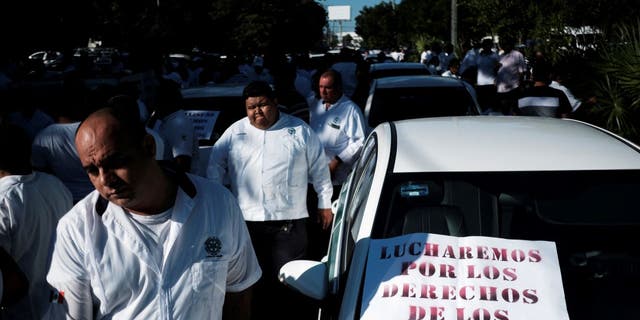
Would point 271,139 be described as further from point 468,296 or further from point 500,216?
point 468,296

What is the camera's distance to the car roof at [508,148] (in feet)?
11.6

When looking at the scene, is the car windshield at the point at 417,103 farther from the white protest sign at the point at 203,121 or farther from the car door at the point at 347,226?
the car door at the point at 347,226

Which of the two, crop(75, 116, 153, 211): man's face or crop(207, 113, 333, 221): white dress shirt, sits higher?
crop(75, 116, 153, 211): man's face

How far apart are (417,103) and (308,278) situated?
572cm

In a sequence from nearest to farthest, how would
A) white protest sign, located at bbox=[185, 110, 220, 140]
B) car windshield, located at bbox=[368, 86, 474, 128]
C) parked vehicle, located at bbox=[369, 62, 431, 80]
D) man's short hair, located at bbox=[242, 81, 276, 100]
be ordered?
man's short hair, located at bbox=[242, 81, 276, 100], white protest sign, located at bbox=[185, 110, 220, 140], car windshield, located at bbox=[368, 86, 474, 128], parked vehicle, located at bbox=[369, 62, 431, 80]

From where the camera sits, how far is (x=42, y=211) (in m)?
3.91

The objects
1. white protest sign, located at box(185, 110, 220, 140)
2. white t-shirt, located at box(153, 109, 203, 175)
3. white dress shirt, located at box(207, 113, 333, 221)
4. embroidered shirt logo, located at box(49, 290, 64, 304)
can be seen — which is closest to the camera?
embroidered shirt logo, located at box(49, 290, 64, 304)

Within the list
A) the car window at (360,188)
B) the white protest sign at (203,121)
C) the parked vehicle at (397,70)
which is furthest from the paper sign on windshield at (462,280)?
the parked vehicle at (397,70)

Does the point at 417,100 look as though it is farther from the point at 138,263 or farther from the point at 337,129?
the point at 138,263

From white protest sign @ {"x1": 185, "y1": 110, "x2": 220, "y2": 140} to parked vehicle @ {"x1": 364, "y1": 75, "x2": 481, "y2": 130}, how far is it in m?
1.74

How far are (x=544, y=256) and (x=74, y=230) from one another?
174cm

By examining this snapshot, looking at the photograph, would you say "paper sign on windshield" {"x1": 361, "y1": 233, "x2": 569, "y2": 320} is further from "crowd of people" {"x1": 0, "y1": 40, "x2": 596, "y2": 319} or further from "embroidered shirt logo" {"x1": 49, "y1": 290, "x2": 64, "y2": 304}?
"embroidered shirt logo" {"x1": 49, "y1": 290, "x2": 64, "y2": 304}

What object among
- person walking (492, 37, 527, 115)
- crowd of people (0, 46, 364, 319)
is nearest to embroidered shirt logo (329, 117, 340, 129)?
crowd of people (0, 46, 364, 319)

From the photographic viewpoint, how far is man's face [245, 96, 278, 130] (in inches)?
213
